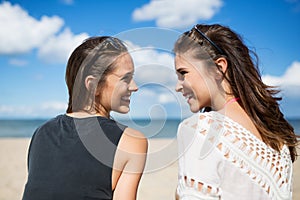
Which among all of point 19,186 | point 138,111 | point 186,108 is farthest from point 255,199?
point 19,186

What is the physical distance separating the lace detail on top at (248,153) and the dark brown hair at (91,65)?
47cm

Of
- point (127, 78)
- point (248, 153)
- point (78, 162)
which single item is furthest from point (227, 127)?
Answer: point (78, 162)

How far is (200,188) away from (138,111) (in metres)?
0.46

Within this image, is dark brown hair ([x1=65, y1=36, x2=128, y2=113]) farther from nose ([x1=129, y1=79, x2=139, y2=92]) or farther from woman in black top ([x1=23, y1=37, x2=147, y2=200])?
nose ([x1=129, y1=79, x2=139, y2=92])

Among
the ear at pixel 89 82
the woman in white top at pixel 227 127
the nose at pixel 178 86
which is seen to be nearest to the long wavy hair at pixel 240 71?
the woman in white top at pixel 227 127

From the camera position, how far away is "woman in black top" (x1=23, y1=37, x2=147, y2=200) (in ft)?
5.32

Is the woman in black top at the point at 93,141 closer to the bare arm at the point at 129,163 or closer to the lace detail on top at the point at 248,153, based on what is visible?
the bare arm at the point at 129,163

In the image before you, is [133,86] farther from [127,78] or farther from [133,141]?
[133,141]

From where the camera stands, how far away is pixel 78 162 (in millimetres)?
1625

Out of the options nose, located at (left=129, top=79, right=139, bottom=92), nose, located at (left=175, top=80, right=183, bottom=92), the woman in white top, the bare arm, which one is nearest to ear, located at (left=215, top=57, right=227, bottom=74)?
the woman in white top

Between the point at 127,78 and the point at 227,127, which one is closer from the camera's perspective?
the point at 227,127

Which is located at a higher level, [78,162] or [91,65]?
[91,65]

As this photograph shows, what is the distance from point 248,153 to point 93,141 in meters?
0.61

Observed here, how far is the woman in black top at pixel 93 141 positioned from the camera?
5.32 ft
